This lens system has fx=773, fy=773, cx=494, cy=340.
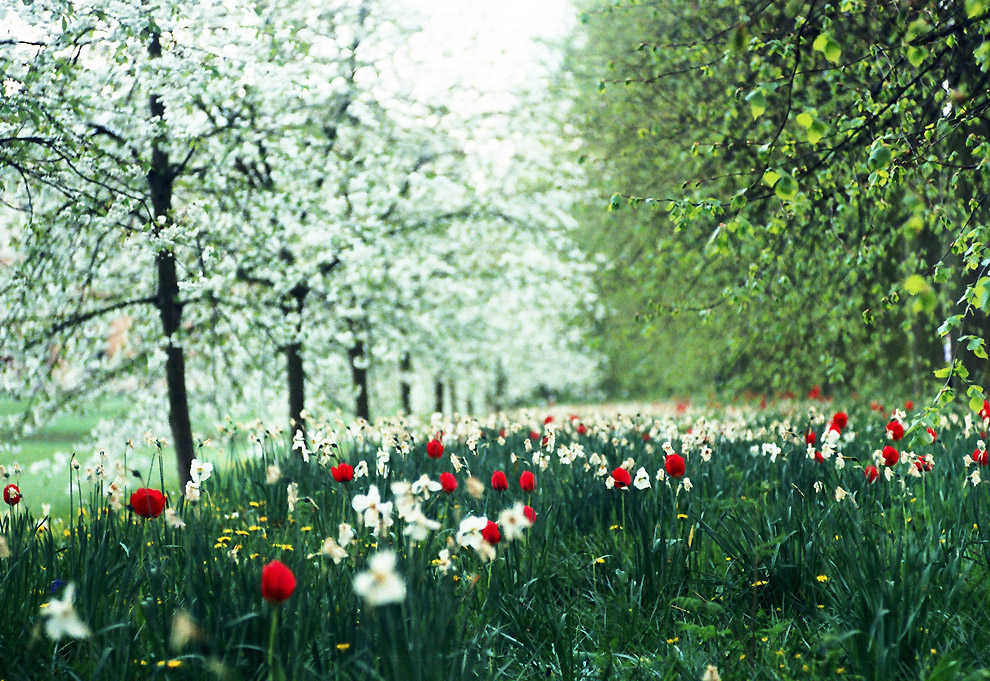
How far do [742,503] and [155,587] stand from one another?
3073 mm

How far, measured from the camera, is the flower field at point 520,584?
240 cm

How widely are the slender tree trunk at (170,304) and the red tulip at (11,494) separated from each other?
136 inches

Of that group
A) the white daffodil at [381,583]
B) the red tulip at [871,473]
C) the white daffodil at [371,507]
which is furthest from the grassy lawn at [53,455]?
the red tulip at [871,473]

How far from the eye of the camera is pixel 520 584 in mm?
3301

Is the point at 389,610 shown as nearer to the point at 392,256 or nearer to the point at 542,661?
the point at 542,661

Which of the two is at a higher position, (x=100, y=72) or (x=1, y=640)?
(x=100, y=72)

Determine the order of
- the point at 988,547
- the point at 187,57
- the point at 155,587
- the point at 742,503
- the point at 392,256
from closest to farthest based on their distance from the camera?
the point at 155,587 → the point at 988,547 → the point at 742,503 → the point at 187,57 → the point at 392,256

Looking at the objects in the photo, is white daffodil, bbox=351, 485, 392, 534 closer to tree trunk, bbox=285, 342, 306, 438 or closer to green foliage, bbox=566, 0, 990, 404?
green foliage, bbox=566, 0, 990, 404

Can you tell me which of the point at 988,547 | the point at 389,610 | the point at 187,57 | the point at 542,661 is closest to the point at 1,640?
the point at 389,610

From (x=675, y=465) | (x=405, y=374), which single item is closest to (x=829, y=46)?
(x=675, y=465)

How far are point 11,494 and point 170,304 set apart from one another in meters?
3.93

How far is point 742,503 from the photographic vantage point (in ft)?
14.2

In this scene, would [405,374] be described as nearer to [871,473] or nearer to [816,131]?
[871,473]

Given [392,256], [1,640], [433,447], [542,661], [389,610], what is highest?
[392,256]
